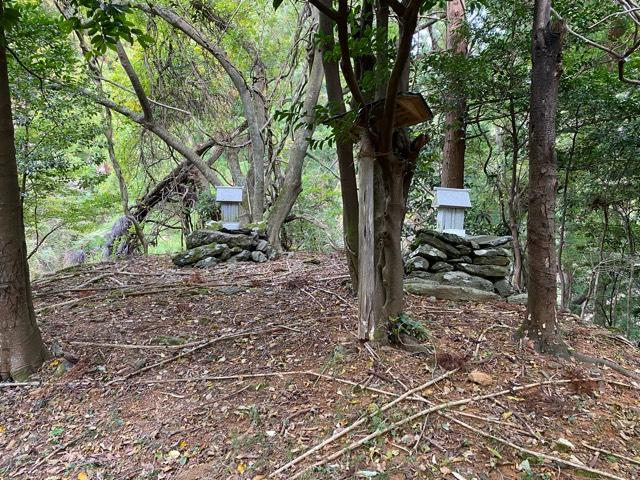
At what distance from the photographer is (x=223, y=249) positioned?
6.49m

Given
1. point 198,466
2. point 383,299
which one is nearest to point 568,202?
point 383,299

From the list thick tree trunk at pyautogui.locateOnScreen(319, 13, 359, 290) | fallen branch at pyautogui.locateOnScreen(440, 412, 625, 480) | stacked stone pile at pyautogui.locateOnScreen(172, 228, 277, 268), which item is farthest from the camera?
stacked stone pile at pyautogui.locateOnScreen(172, 228, 277, 268)

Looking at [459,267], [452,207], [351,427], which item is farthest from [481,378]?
[452,207]

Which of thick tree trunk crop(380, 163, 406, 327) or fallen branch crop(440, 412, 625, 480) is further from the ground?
thick tree trunk crop(380, 163, 406, 327)

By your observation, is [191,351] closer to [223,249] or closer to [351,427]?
[351,427]

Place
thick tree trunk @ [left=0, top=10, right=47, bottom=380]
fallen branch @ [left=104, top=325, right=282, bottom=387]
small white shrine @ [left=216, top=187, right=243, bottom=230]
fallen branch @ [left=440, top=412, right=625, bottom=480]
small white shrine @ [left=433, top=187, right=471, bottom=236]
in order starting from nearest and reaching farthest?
fallen branch @ [left=440, top=412, right=625, bottom=480] → thick tree trunk @ [left=0, top=10, right=47, bottom=380] → fallen branch @ [left=104, top=325, right=282, bottom=387] → small white shrine @ [left=433, top=187, right=471, bottom=236] → small white shrine @ [left=216, top=187, right=243, bottom=230]

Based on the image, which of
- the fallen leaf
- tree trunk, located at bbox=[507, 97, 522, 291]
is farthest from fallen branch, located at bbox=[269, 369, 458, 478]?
tree trunk, located at bbox=[507, 97, 522, 291]

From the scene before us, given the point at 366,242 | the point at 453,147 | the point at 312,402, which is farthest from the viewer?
the point at 453,147

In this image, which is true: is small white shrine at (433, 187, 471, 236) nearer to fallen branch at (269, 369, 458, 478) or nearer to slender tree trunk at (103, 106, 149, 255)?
fallen branch at (269, 369, 458, 478)

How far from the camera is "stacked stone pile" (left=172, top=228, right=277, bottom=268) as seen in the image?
6297mm

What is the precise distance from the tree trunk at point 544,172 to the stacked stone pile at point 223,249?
14.8 ft

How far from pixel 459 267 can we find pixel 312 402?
9.05ft

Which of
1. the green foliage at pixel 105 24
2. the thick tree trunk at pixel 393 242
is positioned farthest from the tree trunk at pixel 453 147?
the green foliage at pixel 105 24

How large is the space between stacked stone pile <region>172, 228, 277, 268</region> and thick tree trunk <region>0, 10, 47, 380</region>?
10.7 feet
